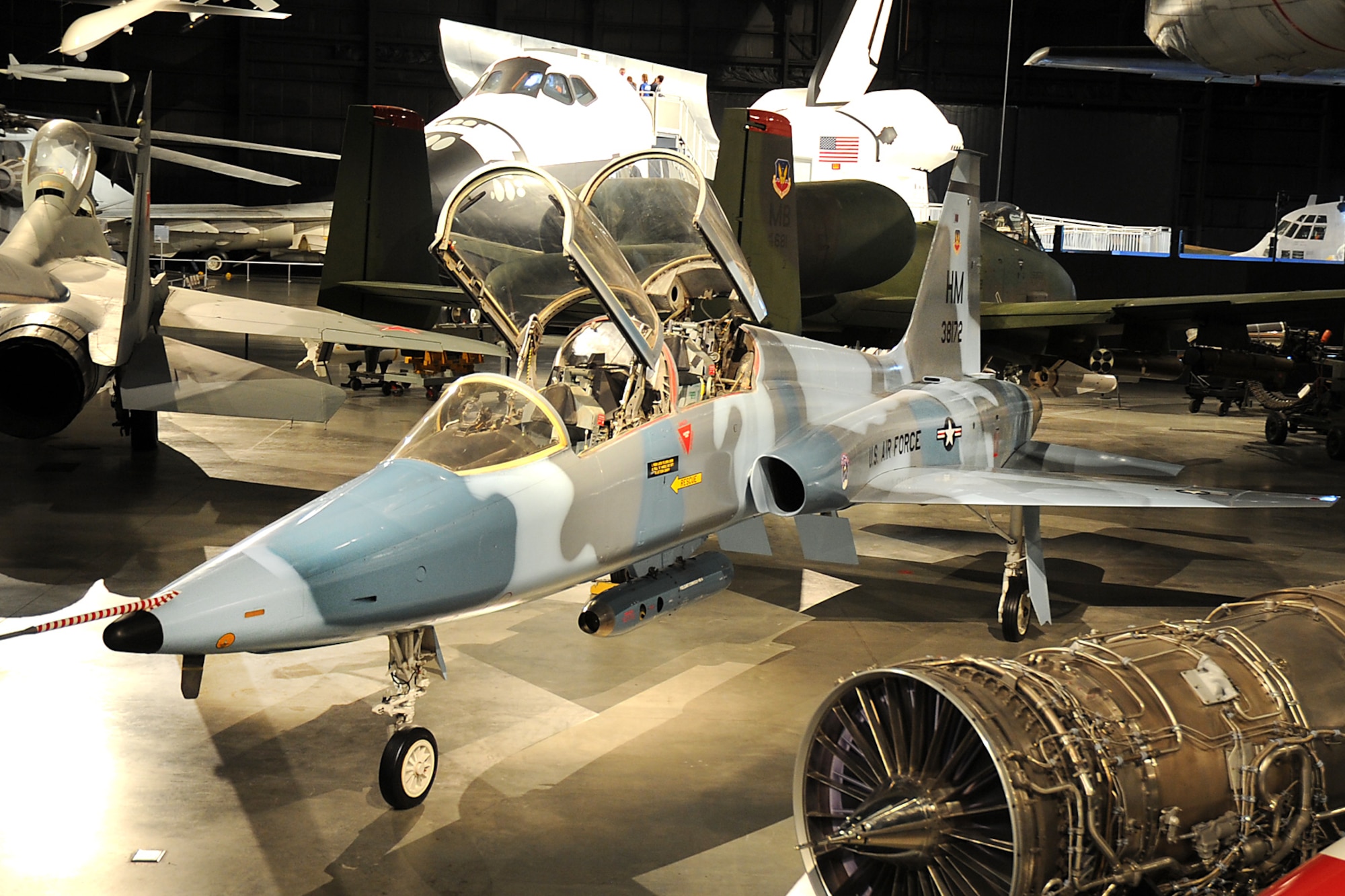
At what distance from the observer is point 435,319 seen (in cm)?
1209

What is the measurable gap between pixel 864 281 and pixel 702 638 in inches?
288

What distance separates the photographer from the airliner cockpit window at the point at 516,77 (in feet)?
46.9

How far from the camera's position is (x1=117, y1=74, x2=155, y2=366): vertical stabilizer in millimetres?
9750

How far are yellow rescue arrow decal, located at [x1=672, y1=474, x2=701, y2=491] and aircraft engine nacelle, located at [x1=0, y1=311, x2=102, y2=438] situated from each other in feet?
20.0

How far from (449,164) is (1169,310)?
25.9ft

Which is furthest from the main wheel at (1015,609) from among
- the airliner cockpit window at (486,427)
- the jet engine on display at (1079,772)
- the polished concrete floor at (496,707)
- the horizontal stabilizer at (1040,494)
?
the jet engine on display at (1079,772)

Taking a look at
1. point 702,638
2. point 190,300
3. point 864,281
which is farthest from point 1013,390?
point 190,300

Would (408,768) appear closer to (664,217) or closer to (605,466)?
(605,466)

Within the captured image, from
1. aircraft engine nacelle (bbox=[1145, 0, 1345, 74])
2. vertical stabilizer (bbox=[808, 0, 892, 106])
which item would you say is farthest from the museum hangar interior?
vertical stabilizer (bbox=[808, 0, 892, 106])

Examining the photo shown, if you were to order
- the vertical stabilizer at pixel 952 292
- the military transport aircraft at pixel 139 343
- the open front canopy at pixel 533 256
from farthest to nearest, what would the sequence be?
the military transport aircraft at pixel 139 343 < the vertical stabilizer at pixel 952 292 < the open front canopy at pixel 533 256

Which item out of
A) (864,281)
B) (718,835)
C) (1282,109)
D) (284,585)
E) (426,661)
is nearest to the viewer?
(284,585)

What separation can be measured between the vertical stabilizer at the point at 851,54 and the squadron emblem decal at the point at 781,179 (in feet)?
36.0

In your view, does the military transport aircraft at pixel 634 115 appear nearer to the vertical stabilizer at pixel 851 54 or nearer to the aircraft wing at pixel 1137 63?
the vertical stabilizer at pixel 851 54

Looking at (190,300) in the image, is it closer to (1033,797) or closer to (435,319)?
(435,319)
